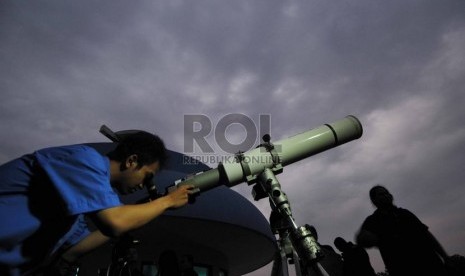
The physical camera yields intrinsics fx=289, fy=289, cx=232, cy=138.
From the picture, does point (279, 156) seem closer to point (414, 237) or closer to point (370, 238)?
point (370, 238)

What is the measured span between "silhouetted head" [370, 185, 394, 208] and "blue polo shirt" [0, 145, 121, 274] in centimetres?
368

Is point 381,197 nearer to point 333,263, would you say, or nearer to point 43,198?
point 333,263

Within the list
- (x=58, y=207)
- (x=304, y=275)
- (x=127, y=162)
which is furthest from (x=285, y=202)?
(x=58, y=207)

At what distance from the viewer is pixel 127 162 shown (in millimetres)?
2160

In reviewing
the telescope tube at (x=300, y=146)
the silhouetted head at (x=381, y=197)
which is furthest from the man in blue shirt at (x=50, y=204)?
the silhouetted head at (x=381, y=197)

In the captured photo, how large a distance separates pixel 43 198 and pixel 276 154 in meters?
2.24

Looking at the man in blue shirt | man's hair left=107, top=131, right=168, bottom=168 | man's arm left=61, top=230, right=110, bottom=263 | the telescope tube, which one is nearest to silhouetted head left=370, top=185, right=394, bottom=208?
the telescope tube

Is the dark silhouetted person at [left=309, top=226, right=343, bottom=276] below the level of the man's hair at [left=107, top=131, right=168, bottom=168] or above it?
below

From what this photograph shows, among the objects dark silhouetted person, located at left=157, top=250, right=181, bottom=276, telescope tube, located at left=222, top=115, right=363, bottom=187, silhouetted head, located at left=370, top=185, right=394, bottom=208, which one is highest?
telescope tube, located at left=222, top=115, right=363, bottom=187

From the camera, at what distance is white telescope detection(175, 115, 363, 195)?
125 inches

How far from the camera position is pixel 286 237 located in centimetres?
256

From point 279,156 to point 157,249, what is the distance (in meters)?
10.9

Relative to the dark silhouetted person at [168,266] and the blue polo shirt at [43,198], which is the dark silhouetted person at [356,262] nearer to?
the dark silhouetted person at [168,266]

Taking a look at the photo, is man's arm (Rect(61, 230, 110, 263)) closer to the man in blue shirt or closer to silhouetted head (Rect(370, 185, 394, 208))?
the man in blue shirt
